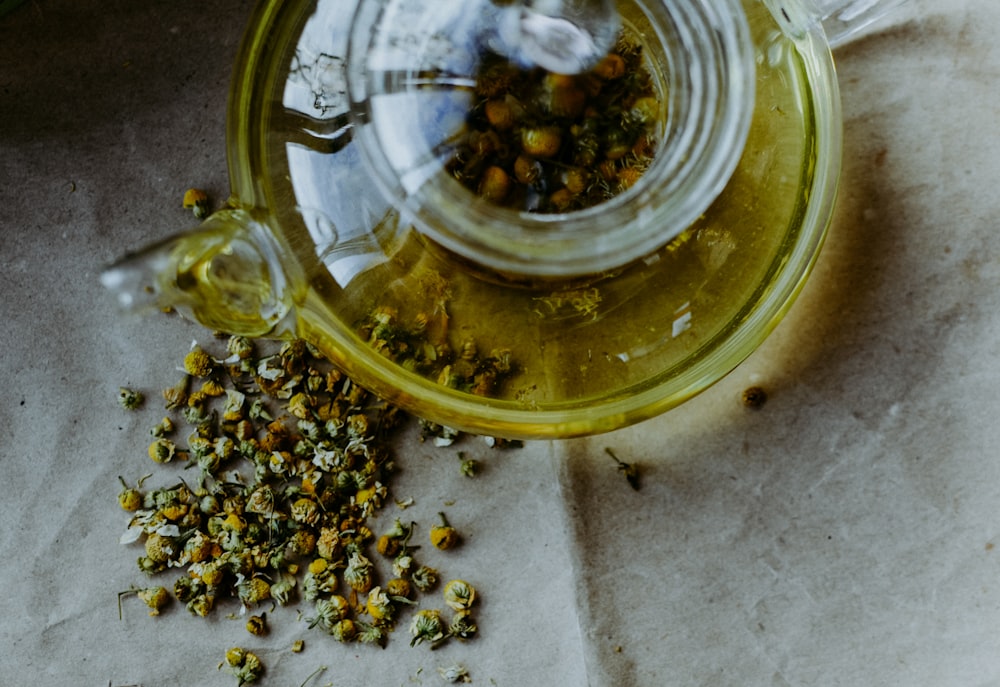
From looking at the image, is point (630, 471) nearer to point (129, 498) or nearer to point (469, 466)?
point (469, 466)

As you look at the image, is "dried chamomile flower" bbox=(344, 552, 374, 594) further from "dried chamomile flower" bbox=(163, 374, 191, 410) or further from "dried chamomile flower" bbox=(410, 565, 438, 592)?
"dried chamomile flower" bbox=(163, 374, 191, 410)

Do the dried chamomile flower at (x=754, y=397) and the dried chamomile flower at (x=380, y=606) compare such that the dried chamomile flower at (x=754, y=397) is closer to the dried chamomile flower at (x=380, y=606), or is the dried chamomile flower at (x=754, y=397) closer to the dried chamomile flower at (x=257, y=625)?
the dried chamomile flower at (x=380, y=606)

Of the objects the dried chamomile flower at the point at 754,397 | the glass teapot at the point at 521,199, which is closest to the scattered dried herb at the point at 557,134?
the glass teapot at the point at 521,199

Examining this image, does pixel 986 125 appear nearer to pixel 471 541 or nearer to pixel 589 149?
pixel 589 149

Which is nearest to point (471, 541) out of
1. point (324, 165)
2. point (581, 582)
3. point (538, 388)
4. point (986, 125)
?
point (581, 582)

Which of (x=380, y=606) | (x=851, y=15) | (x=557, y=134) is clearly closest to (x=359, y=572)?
(x=380, y=606)

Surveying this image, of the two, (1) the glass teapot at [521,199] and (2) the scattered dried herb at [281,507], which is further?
(2) the scattered dried herb at [281,507]
